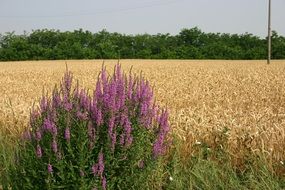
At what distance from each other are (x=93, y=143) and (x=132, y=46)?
173ft

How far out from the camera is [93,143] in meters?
3.77

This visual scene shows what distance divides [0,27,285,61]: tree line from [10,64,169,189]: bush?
4696cm

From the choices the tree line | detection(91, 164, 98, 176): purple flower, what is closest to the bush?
detection(91, 164, 98, 176): purple flower

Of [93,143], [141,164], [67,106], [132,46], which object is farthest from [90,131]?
[132,46]

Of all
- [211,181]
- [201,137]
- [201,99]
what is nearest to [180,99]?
[201,99]

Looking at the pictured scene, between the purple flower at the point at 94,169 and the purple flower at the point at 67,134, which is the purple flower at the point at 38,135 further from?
the purple flower at the point at 94,169

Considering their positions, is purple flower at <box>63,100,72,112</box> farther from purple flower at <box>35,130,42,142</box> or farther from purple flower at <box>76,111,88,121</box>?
purple flower at <box>35,130,42,142</box>

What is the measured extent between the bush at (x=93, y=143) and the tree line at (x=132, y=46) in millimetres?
46965

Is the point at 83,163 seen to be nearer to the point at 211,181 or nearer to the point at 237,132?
the point at 211,181

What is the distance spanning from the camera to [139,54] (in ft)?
177

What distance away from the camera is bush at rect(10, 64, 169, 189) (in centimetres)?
372

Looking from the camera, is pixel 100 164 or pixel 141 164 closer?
pixel 100 164

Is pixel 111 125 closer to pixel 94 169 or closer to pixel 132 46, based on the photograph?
pixel 94 169

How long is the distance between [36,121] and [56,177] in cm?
68
